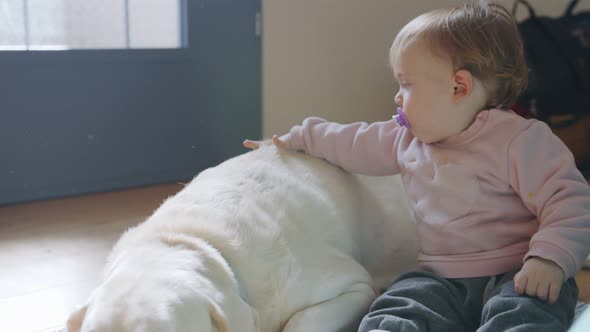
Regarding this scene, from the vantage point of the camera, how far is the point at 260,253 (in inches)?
41.3

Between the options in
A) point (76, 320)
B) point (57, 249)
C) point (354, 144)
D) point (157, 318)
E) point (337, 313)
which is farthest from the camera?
point (57, 249)

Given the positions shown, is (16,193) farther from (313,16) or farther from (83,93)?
(313,16)

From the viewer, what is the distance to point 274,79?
251cm

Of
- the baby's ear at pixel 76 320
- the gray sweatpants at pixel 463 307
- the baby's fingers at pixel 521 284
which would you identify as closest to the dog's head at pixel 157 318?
the baby's ear at pixel 76 320

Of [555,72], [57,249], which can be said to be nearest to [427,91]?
[57,249]

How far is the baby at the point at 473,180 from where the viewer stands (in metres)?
1.06

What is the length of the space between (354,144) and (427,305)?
0.40 meters

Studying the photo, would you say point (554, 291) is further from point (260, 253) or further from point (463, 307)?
point (260, 253)

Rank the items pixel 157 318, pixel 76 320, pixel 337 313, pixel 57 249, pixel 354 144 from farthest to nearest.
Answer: pixel 57 249 < pixel 354 144 < pixel 337 313 < pixel 76 320 < pixel 157 318

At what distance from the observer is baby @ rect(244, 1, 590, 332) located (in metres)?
1.06

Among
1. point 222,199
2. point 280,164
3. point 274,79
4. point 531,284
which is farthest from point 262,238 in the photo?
point 274,79

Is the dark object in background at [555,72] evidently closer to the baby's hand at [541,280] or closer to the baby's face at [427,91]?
the baby's face at [427,91]

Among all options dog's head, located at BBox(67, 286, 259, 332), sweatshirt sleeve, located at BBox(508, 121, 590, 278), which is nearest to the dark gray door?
dog's head, located at BBox(67, 286, 259, 332)

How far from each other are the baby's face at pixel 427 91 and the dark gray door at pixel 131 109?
1233 mm
